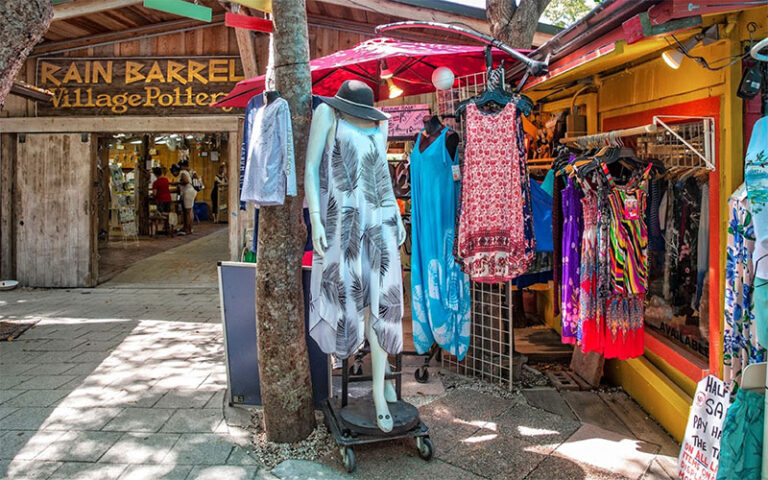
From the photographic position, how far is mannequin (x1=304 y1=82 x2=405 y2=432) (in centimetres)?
326

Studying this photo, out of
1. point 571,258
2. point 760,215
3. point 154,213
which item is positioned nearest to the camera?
point 760,215

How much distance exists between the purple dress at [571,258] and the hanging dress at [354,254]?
4.83 ft

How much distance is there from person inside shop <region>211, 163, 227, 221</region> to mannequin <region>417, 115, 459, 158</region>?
1573 cm

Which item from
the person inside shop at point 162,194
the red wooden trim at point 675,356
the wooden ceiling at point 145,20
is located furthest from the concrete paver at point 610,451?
the person inside shop at point 162,194

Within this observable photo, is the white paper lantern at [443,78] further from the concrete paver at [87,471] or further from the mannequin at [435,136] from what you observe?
the concrete paver at [87,471]

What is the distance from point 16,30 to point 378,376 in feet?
11.1

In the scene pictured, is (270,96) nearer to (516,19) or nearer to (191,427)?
(191,427)

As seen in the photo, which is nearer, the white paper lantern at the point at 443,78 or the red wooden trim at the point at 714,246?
the red wooden trim at the point at 714,246

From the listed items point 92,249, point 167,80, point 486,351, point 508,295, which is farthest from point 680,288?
point 92,249

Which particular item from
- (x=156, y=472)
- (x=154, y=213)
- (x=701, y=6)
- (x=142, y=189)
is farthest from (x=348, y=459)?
(x=142, y=189)

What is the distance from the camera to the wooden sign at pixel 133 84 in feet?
28.1

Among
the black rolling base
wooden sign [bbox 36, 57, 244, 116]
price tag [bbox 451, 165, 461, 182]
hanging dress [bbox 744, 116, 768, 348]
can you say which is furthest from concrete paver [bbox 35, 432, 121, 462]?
wooden sign [bbox 36, 57, 244, 116]

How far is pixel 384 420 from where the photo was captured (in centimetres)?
327

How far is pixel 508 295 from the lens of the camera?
4508 millimetres
